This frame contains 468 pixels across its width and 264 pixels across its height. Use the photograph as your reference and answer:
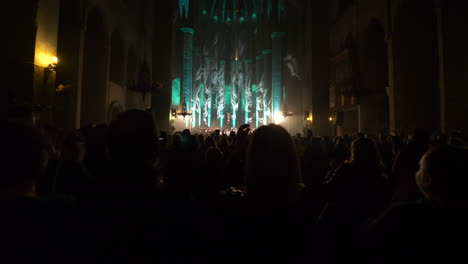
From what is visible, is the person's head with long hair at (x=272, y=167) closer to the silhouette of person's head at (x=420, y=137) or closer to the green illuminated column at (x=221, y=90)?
the silhouette of person's head at (x=420, y=137)

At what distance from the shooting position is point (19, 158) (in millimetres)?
1033

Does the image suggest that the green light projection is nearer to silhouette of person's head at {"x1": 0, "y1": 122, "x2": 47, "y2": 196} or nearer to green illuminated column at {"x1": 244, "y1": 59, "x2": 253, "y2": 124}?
green illuminated column at {"x1": 244, "y1": 59, "x2": 253, "y2": 124}

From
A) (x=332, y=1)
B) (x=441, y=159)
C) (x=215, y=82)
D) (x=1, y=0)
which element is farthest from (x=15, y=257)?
(x=215, y=82)

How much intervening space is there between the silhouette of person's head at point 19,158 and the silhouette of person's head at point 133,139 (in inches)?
12.3

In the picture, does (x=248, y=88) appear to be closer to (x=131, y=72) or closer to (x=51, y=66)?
(x=131, y=72)

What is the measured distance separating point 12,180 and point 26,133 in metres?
0.17

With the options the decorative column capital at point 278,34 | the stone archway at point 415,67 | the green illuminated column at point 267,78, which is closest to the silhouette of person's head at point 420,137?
the stone archway at point 415,67

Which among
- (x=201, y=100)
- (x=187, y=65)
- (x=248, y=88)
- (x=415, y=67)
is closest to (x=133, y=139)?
(x=415, y=67)

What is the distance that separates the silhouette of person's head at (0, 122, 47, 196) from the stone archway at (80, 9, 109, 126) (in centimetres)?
1289

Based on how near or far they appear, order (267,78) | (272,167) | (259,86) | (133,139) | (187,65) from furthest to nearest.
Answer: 1. (259,86)
2. (267,78)
3. (187,65)
4. (272,167)
5. (133,139)

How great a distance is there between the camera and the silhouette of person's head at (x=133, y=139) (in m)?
1.33

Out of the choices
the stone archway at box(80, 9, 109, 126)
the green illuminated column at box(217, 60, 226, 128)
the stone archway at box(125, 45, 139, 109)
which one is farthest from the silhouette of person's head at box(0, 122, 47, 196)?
the green illuminated column at box(217, 60, 226, 128)

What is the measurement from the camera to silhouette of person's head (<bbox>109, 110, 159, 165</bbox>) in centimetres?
133

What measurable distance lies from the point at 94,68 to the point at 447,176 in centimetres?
1420
